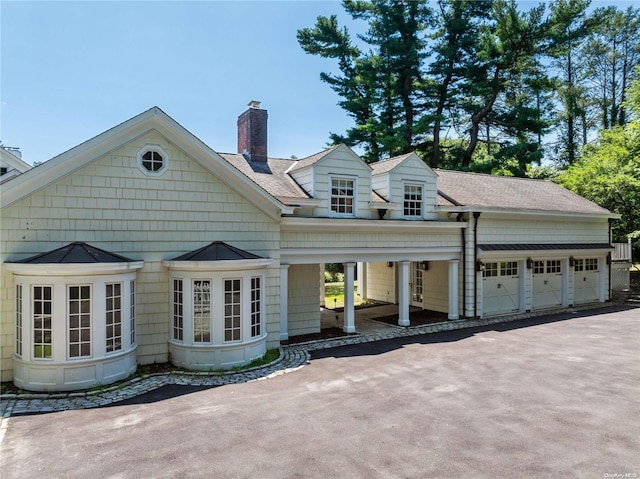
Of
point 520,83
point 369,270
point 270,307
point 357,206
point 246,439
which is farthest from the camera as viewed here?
point 520,83

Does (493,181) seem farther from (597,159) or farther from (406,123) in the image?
(406,123)

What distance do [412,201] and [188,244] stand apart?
8990 millimetres

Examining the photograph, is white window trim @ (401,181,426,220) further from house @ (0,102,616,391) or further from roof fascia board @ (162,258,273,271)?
roof fascia board @ (162,258,273,271)

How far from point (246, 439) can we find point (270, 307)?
18.1ft

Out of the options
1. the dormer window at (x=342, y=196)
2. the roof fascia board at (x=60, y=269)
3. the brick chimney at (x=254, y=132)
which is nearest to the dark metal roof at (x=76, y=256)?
the roof fascia board at (x=60, y=269)

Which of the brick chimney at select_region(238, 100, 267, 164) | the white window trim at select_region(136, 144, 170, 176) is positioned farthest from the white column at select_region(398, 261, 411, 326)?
the white window trim at select_region(136, 144, 170, 176)

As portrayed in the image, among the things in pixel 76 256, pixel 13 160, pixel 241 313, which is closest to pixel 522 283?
pixel 241 313

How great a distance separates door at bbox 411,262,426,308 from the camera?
19.8 metres

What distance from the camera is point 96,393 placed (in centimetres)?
873

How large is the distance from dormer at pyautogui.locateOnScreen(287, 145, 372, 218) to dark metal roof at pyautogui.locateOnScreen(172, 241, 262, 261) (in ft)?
12.8

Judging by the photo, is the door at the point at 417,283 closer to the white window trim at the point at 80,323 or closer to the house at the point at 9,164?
the white window trim at the point at 80,323

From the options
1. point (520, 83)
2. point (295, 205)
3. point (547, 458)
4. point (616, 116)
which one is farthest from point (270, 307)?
point (616, 116)

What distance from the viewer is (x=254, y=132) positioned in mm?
16016

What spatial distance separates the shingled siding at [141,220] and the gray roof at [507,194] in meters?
10.2
